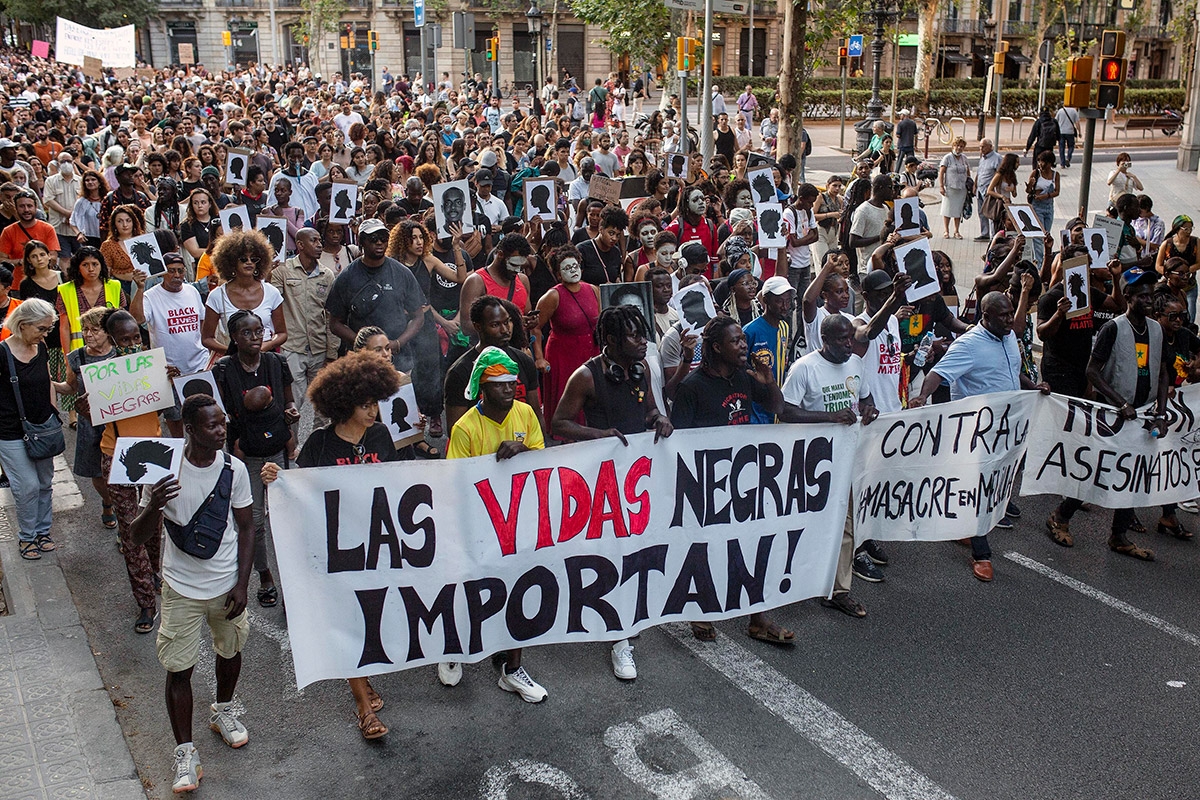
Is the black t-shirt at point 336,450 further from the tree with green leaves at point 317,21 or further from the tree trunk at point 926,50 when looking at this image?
the tree with green leaves at point 317,21

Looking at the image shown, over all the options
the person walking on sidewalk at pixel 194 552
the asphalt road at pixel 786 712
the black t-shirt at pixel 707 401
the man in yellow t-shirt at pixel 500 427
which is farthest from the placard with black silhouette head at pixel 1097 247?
the person walking on sidewalk at pixel 194 552

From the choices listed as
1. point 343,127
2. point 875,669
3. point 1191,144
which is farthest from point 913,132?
point 875,669

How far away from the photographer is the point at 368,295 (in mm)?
7961

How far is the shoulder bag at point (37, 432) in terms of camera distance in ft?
22.7

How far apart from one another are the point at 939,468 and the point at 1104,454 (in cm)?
126

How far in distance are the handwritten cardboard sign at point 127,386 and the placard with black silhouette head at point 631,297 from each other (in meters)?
2.67

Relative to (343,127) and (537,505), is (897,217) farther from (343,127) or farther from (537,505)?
(343,127)

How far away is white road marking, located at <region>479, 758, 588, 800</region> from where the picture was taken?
4.89 m

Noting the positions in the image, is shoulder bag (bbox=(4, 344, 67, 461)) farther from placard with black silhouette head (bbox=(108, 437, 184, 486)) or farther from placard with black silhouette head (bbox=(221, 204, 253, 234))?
placard with black silhouette head (bbox=(221, 204, 253, 234))

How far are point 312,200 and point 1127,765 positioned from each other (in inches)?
414

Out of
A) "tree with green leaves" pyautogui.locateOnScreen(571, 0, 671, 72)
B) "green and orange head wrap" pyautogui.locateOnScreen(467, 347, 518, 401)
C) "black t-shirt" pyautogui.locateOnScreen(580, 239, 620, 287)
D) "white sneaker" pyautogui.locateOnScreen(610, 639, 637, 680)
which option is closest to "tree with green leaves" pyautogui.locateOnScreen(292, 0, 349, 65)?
"tree with green leaves" pyautogui.locateOnScreen(571, 0, 671, 72)

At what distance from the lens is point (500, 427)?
5535 millimetres

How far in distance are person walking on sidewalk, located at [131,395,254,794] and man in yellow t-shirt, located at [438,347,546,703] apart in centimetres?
103

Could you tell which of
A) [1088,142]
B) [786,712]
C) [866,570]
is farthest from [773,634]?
[1088,142]
